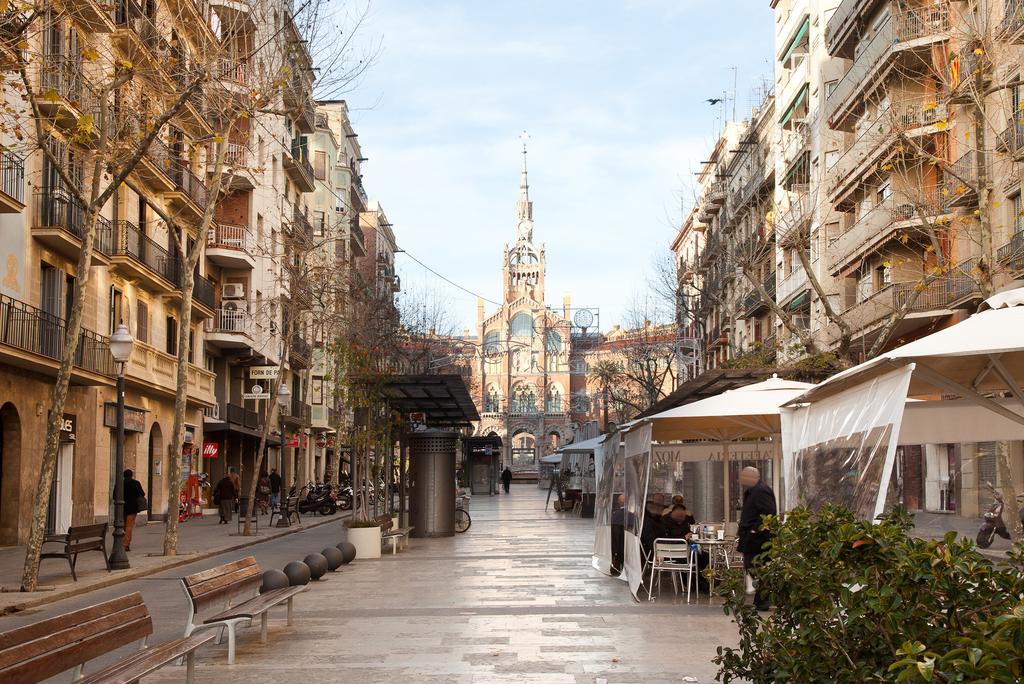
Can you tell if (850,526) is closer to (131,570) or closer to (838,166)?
(131,570)

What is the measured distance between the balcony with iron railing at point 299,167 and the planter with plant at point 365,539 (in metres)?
32.8

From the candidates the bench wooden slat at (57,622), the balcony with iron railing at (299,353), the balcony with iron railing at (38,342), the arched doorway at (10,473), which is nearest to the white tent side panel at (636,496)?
the bench wooden slat at (57,622)

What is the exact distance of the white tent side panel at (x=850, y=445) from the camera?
713 centimetres

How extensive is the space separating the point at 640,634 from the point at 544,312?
117m

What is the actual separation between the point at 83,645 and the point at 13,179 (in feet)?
66.2

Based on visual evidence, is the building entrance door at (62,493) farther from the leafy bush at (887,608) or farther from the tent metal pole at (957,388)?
the leafy bush at (887,608)

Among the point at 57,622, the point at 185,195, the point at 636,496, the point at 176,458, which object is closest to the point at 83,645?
the point at 57,622

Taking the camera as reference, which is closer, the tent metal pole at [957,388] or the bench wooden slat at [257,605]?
the tent metal pole at [957,388]

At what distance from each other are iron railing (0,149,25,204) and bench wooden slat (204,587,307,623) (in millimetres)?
13910

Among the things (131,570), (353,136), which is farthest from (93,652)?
(353,136)

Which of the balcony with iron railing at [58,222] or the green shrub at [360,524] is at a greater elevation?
the balcony with iron railing at [58,222]

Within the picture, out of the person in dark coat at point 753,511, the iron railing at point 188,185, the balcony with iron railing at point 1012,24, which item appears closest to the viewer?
the person in dark coat at point 753,511

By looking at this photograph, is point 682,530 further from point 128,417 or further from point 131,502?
point 128,417

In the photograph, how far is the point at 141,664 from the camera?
7.44m
